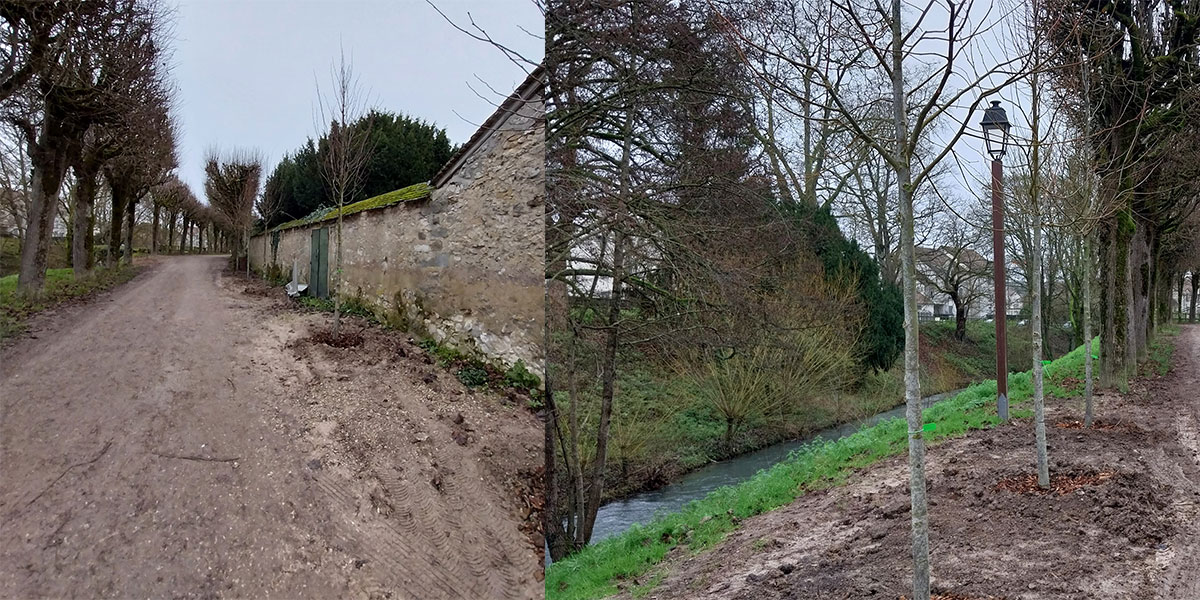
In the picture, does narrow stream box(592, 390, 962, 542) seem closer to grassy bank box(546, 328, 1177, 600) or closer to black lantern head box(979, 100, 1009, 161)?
grassy bank box(546, 328, 1177, 600)

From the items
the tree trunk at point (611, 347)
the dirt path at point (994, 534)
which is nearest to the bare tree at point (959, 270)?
the dirt path at point (994, 534)

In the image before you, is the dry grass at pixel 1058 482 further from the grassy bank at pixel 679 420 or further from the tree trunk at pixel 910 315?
the tree trunk at pixel 910 315

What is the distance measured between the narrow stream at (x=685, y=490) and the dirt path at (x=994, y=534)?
2.05 ft

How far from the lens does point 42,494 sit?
142cm

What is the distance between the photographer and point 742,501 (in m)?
4.61

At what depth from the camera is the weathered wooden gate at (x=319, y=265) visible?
106 inches

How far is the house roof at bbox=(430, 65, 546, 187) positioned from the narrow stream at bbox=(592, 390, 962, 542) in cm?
260

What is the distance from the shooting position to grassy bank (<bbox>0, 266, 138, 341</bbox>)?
1644mm

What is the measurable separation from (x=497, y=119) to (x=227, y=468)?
1.73 m

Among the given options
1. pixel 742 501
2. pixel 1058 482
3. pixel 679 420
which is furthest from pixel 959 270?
pixel 679 420

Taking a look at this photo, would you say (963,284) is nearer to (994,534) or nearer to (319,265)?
(994,534)

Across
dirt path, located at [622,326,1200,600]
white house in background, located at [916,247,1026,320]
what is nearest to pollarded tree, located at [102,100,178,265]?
dirt path, located at [622,326,1200,600]

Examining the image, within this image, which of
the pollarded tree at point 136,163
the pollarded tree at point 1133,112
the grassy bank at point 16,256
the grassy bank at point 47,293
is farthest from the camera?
the pollarded tree at point 1133,112

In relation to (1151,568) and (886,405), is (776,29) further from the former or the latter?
(886,405)
